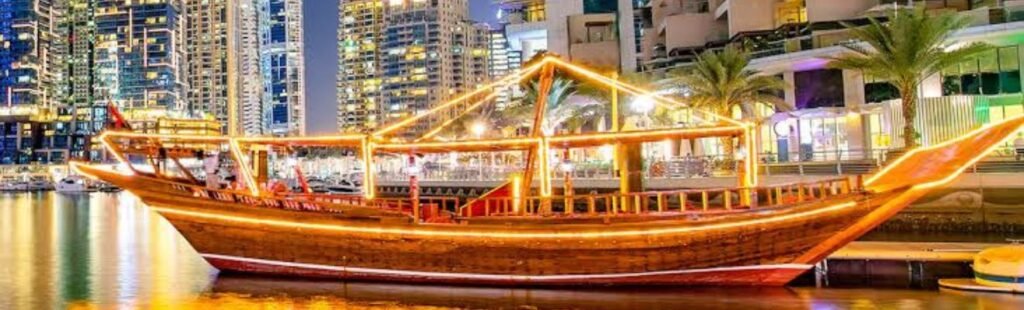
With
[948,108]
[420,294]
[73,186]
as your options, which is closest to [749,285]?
[420,294]

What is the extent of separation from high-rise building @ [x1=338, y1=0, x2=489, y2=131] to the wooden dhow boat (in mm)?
118966

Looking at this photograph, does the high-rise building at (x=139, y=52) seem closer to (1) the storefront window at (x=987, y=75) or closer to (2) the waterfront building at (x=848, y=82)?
(2) the waterfront building at (x=848, y=82)

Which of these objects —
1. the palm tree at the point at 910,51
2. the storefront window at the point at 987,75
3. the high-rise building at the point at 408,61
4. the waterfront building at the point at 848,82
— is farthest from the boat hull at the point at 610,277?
the high-rise building at the point at 408,61

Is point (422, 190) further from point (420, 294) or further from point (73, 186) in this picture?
point (73, 186)

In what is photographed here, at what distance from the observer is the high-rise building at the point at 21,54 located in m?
144

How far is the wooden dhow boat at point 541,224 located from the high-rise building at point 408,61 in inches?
4684

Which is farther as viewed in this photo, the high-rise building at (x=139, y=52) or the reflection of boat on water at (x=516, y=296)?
the high-rise building at (x=139, y=52)

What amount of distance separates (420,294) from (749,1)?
27937mm

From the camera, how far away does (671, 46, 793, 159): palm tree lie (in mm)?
31047

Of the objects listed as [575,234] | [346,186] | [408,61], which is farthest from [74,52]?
[575,234]

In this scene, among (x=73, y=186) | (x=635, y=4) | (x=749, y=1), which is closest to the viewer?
(x=749, y=1)

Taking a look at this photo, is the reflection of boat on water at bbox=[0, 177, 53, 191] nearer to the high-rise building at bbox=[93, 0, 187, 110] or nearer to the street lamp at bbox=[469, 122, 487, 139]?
the high-rise building at bbox=[93, 0, 187, 110]

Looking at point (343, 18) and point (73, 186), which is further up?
point (343, 18)

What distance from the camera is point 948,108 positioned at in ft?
93.7
